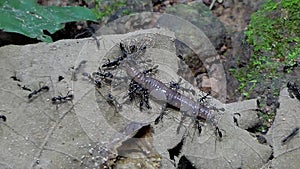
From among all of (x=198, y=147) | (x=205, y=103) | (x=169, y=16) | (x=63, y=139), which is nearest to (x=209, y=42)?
(x=169, y=16)

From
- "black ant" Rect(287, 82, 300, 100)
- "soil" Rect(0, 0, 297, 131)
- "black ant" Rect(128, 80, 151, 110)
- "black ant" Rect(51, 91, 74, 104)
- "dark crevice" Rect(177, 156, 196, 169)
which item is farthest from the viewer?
"soil" Rect(0, 0, 297, 131)

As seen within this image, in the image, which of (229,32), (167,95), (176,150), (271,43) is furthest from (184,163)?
(229,32)

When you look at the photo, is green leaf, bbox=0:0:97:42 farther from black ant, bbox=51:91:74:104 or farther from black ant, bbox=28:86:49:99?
black ant, bbox=51:91:74:104

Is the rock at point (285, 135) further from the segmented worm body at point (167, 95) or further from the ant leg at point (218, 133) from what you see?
the segmented worm body at point (167, 95)

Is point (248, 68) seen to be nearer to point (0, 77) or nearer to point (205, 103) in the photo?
point (205, 103)

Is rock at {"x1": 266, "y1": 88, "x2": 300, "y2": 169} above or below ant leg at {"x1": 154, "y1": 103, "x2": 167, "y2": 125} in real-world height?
above

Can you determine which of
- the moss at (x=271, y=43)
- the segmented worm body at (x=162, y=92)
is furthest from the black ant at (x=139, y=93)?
the moss at (x=271, y=43)

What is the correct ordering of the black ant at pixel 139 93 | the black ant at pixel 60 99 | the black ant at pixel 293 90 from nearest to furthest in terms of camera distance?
the black ant at pixel 60 99 → the black ant at pixel 139 93 → the black ant at pixel 293 90

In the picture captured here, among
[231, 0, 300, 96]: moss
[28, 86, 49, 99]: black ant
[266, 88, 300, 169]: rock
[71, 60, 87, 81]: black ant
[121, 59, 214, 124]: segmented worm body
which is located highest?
[231, 0, 300, 96]: moss

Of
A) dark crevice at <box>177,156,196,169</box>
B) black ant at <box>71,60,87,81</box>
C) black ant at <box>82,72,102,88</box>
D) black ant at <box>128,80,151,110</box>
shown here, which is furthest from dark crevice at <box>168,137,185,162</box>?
black ant at <box>71,60,87,81</box>

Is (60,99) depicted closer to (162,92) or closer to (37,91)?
(37,91)
